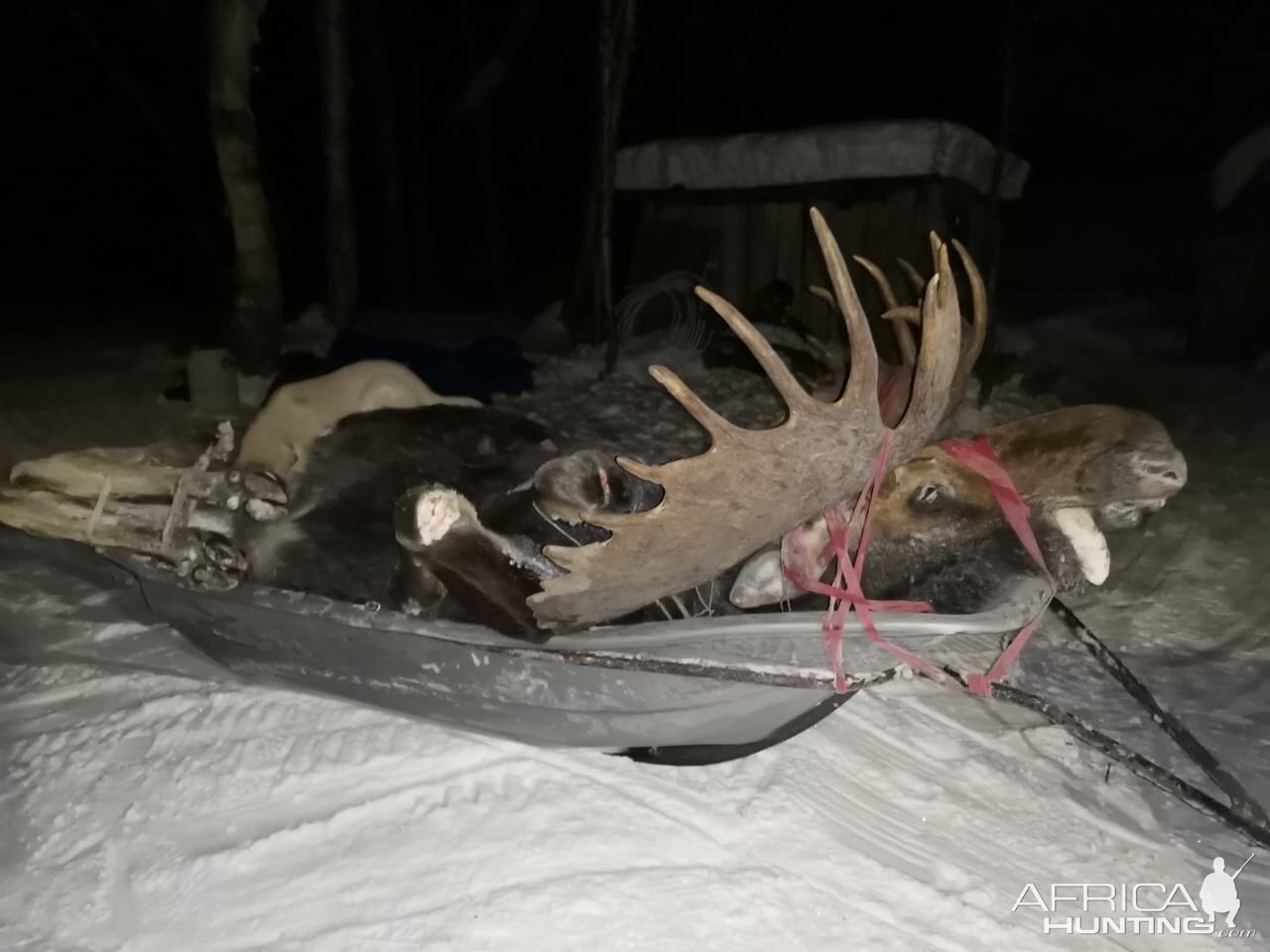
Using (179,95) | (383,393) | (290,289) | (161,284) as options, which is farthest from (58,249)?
(383,393)

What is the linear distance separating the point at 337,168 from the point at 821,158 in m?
4.29

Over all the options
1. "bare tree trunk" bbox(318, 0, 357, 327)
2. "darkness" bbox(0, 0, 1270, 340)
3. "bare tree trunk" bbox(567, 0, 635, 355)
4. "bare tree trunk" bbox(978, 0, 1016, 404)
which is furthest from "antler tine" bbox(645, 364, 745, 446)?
"darkness" bbox(0, 0, 1270, 340)

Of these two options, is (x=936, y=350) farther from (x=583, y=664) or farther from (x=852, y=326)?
(x=583, y=664)

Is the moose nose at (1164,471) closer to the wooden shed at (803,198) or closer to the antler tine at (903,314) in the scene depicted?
the antler tine at (903,314)

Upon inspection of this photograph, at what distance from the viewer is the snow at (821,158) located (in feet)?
21.0

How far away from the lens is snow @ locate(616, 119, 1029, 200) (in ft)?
21.0

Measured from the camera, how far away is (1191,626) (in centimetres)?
379

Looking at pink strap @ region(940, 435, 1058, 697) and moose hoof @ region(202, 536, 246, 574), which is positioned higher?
pink strap @ region(940, 435, 1058, 697)

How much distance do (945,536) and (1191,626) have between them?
2422 mm

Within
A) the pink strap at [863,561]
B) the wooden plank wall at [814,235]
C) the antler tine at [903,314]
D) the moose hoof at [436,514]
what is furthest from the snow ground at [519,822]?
the wooden plank wall at [814,235]

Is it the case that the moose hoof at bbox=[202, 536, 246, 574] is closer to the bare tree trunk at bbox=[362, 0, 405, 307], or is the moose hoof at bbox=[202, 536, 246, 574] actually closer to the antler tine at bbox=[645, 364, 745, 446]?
the antler tine at bbox=[645, 364, 745, 446]

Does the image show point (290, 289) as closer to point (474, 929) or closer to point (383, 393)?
point (383, 393)

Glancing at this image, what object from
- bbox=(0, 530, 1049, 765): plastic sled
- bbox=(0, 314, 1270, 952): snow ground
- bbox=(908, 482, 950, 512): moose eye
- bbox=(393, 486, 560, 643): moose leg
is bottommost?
bbox=(0, 314, 1270, 952): snow ground

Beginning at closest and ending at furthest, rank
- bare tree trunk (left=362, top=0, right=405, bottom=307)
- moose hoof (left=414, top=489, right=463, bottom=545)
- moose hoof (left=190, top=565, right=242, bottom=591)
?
1. moose hoof (left=414, top=489, right=463, bottom=545)
2. moose hoof (left=190, top=565, right=242, bottom=591)
3. bare tree trunk (left=362, top=0, right=405, bottom=307)
